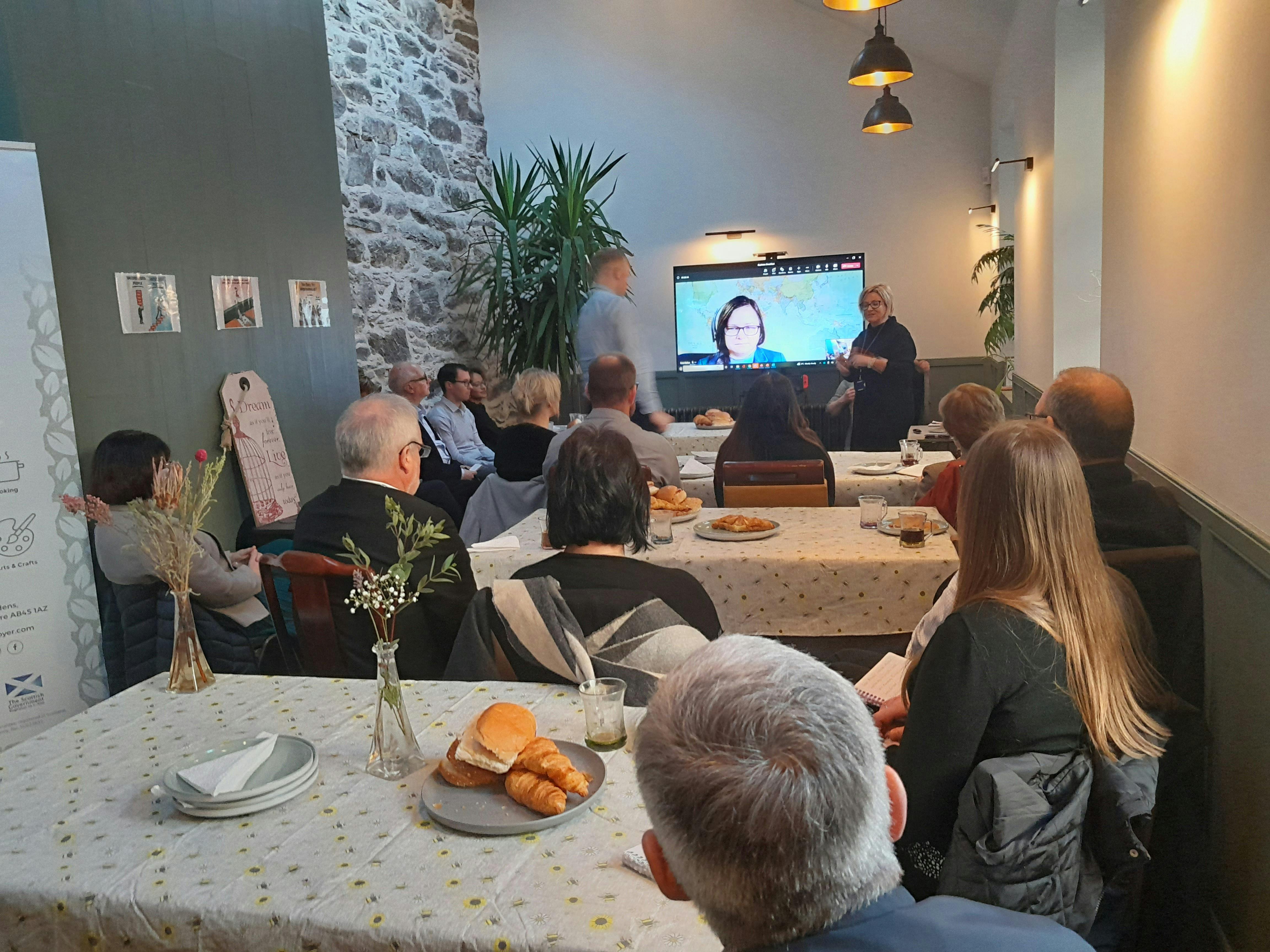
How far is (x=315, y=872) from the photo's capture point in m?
1.23

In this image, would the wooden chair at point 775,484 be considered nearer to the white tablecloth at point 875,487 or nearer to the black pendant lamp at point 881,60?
the white tablecloth at point 875,487

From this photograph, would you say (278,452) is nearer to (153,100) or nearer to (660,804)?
(153,100)

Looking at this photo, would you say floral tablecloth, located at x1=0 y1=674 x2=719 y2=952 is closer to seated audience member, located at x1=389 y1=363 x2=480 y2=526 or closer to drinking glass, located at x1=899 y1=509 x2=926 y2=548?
drinking glass, located at x1=899 y1=509 x2=926 y2=548

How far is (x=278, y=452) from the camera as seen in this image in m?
4.28

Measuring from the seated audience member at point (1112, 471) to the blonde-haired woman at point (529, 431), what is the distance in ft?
7.52

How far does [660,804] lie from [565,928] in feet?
1.40

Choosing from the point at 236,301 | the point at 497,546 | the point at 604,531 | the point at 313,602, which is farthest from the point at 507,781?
the point at 236,301

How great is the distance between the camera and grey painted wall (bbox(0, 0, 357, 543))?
10.5 ft

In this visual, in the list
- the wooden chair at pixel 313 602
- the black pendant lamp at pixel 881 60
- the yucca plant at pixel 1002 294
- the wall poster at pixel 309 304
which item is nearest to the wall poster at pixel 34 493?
the wooden chair at pixel 313 602

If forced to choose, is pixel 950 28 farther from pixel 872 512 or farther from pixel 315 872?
pixel 315 872

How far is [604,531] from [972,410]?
164cm

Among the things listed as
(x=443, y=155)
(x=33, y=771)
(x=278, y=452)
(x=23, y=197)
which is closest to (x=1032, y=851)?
(x=33, y=771)

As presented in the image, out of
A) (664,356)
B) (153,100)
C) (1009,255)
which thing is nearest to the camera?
(153,100)

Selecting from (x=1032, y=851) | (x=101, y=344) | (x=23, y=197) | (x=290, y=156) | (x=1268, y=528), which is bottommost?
(x=1032, y=851)
